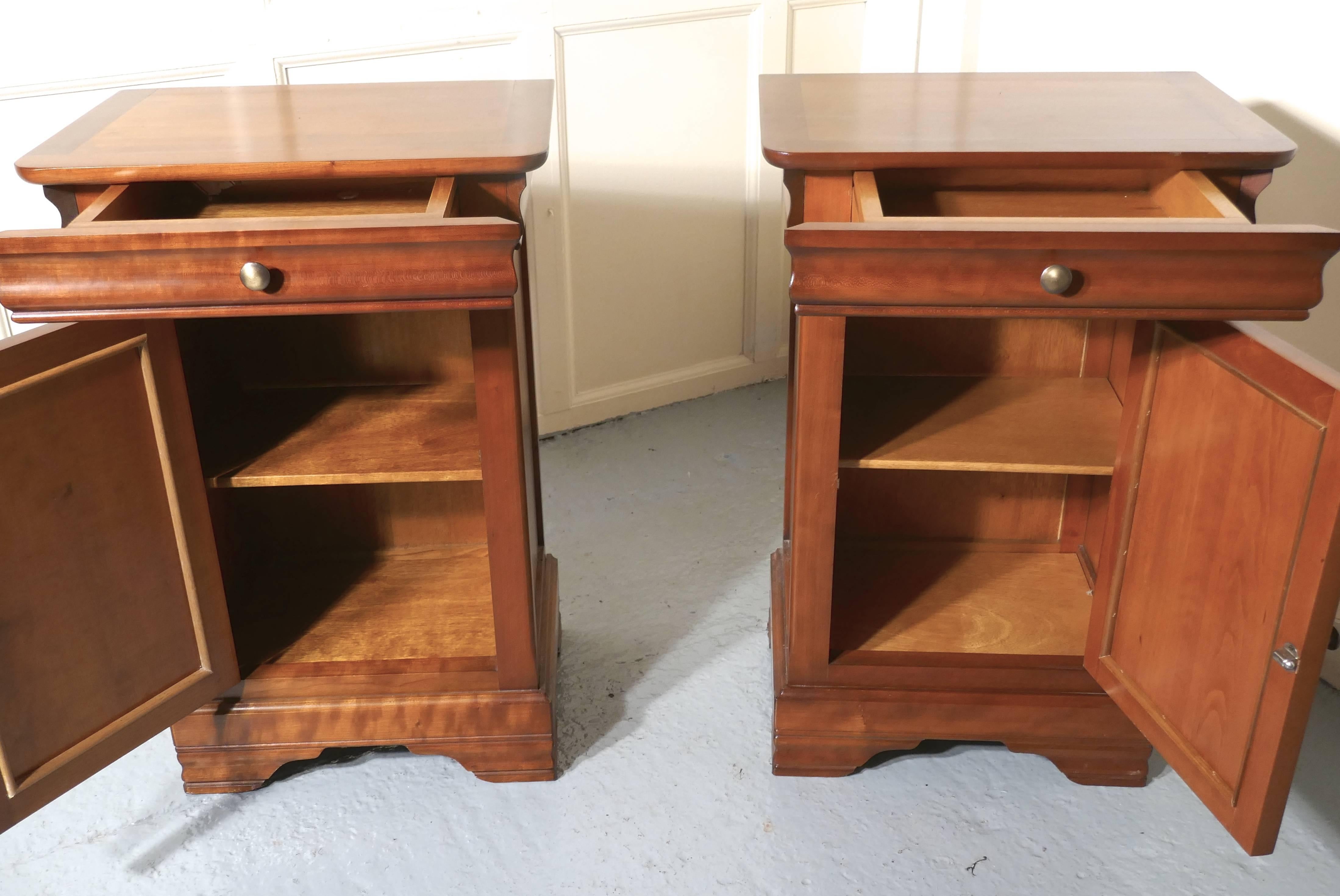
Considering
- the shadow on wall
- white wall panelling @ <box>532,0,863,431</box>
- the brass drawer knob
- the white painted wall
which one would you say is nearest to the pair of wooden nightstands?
the brass drawer knob

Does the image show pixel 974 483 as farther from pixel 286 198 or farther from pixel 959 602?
pixel 286 198

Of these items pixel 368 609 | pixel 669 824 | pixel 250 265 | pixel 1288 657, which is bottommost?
pixel 669 824

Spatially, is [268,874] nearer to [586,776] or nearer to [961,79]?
[586,776]

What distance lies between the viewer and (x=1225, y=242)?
127 cm

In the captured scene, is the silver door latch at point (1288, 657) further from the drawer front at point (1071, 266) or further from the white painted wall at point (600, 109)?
the white painted wall at point (600, 109)

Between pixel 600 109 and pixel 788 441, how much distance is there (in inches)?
44.5

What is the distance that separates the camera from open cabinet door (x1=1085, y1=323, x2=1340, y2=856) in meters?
1.19

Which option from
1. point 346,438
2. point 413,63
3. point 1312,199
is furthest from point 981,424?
point 413,63

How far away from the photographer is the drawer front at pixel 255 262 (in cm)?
129

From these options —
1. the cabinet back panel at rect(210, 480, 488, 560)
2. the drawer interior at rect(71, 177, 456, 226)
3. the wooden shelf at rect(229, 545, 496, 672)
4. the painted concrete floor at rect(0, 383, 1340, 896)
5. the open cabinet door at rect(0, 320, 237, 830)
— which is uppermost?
the drawer interior at rect(71, 177, 456, 226)

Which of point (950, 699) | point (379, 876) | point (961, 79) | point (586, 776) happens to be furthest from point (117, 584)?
point (961, 79)

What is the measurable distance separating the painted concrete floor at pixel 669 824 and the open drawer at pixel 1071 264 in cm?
83

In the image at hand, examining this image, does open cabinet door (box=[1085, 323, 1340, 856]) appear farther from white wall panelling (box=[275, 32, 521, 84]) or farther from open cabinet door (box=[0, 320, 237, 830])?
white wall panelling (box=[275, 32, 521, 84])

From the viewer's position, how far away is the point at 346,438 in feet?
5.80
